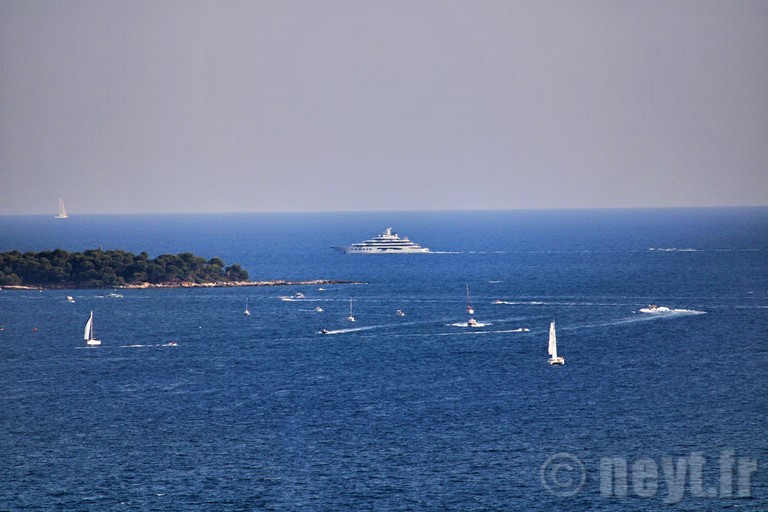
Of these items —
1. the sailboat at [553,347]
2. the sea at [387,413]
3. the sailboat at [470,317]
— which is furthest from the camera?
the sailboat at [470,317]

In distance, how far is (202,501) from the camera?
77688 mm

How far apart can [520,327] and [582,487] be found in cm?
7629

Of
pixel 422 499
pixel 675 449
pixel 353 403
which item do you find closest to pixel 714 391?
pixel 675 449

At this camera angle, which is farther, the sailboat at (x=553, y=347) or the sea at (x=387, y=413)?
the sailboat at (x=553, y=347)

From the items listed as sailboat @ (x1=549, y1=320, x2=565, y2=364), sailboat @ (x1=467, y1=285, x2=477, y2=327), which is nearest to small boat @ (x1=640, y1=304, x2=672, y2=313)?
sailboat @ (x1=467, y1=285, x2=477, y2=327)

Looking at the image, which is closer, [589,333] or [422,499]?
[422,499]

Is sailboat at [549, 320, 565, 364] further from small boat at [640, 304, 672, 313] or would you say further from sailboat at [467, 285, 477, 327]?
small boat at [640, 304, 672, 313]

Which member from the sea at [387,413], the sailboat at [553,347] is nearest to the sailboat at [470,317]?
the sea at [387,413]

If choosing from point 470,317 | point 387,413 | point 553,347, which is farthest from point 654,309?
point 387,413

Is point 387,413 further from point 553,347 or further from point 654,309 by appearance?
point 654,309

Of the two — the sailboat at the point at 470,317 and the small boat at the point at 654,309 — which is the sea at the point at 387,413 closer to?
the small boat at the point at 654,309

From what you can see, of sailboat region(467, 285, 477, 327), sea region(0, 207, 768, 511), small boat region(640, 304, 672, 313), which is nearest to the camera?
sea region(0, 207, 768, 511)

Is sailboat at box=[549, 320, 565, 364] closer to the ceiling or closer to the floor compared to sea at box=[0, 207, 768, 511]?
closer to the ceiling

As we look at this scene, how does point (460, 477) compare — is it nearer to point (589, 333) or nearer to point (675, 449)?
point (675, 449)
